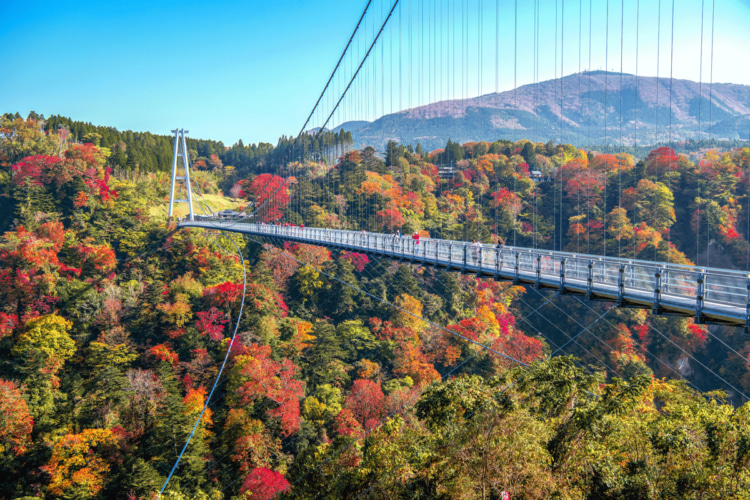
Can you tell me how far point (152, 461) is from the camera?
21.3 meters

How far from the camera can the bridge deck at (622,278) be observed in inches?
310

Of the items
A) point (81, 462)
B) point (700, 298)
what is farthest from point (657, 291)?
point (81, 462)

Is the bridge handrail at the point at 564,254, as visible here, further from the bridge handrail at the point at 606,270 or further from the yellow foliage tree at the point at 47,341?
the yellow foliage tree at the point at 47,341

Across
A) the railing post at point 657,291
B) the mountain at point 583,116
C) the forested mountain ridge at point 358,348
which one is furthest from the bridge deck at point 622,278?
the mountain at point 583,116

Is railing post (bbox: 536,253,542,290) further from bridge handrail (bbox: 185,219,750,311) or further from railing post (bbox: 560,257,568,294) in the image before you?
railing post (bbox: 560,257,568,294)

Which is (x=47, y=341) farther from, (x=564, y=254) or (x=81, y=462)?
(x=564, y=254)

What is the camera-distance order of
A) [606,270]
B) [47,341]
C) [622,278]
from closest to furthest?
[622,278]
[606,270]
[47,341]

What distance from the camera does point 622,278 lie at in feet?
29.6

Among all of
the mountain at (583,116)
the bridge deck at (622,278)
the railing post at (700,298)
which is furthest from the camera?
the mountain at (583,116)

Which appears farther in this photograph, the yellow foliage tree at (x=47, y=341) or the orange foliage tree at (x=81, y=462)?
the yellow foliage tree at (x=47, y=341)

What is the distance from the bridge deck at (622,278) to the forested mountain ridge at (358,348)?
3.42 metres

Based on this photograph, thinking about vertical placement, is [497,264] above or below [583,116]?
below

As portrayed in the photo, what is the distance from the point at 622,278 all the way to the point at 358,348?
2258 centimetres

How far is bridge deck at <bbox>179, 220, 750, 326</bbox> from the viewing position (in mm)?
7880
